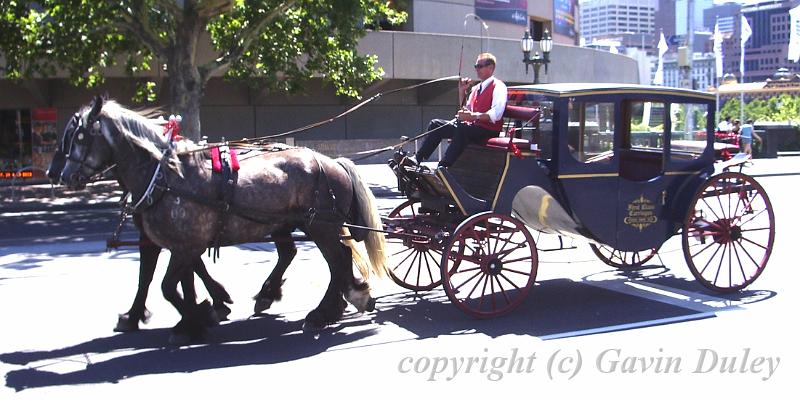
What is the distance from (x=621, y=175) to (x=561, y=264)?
200 centimetres

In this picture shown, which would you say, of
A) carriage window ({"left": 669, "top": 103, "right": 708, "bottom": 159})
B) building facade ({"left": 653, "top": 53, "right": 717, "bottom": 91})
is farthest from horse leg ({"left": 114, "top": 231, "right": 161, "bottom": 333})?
building facade ({"left": 653, "top": 53, "right": 717, "bottom": 91})

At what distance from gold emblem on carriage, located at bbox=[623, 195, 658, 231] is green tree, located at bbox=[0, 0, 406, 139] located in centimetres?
1272

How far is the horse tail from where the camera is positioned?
776 cm

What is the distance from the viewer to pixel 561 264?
A: 35.2ft

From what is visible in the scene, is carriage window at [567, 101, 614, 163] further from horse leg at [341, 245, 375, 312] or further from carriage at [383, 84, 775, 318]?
horse leg at [341, 245, 375, 312]

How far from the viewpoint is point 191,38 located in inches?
774

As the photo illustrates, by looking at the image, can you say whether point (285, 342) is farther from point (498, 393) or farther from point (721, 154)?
point (721, 154)

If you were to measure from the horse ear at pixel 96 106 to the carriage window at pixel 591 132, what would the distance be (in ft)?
14.3

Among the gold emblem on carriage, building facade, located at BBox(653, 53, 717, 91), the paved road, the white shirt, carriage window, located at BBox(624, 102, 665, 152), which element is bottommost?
the paved road

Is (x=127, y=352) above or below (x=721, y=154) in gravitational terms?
below

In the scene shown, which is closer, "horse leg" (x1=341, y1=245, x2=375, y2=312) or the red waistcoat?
"horse leg" (x1=341, y1=245, x2=375, y2=312)

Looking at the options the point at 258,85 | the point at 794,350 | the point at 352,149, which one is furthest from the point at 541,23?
the point at 794,350

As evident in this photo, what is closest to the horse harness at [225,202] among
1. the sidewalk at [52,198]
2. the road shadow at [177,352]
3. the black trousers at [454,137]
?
the road shadow at [177,352]

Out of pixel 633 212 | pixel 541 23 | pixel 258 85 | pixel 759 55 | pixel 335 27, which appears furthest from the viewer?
pixel 759 55
